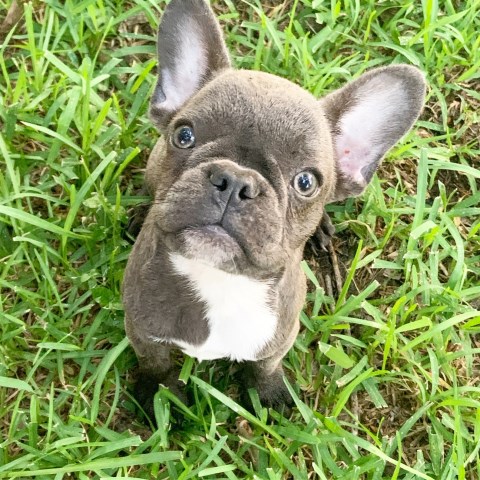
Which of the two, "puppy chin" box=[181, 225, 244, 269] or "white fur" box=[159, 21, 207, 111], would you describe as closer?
"puppy chin" box=[181, 225, 244, 269]

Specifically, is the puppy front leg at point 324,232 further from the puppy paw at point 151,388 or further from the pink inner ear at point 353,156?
the puppy paw at point 151,388

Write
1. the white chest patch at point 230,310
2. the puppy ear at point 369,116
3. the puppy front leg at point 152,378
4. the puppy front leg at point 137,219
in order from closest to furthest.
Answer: the white chest patch at point 230,310
the puppy ear at point 369,116
the puppy front leg at point 152,378
the puppy front leg at point 137,219

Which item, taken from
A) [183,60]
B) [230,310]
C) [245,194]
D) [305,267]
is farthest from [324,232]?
[245,194]

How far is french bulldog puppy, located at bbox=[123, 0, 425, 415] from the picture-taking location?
9.43 feet

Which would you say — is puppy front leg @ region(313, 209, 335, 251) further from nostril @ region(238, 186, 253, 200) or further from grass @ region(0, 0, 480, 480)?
nostril @ region(238, 186, 253, 200)

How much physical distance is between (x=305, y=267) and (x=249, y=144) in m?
1.57

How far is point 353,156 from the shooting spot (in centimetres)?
364

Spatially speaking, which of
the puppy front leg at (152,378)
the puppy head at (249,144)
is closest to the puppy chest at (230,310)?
the puppy head at (249,144)

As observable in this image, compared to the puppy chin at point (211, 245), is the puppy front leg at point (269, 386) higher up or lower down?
lower down

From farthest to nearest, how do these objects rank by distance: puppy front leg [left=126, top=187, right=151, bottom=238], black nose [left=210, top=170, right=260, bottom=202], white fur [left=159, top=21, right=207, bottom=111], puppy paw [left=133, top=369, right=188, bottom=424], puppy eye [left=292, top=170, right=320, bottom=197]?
puppy front leg [left=126, top=187, right=151, bottom=238] → puppy paw [left=133, top=369, right=188, bottom=424] → white fur [left=159, top=21, right=207, bottom=111] → puppy eye [left=292, top=170, right=320, bottom=197] → black nose [left=210, top=170, right=260, bottom=202]

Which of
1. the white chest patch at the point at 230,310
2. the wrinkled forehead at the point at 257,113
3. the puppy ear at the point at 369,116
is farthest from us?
the puppy ear at the point at 369,116

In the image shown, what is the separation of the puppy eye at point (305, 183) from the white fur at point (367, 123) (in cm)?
49

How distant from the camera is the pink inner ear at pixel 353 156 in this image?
361cm

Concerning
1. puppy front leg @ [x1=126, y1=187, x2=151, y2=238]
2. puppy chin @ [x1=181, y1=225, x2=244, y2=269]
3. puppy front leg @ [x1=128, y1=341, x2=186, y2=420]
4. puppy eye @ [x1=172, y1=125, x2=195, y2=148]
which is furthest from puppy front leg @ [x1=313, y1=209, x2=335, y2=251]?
puppy chin @ [x1=181, y1=225, x2=244, y2=269]
